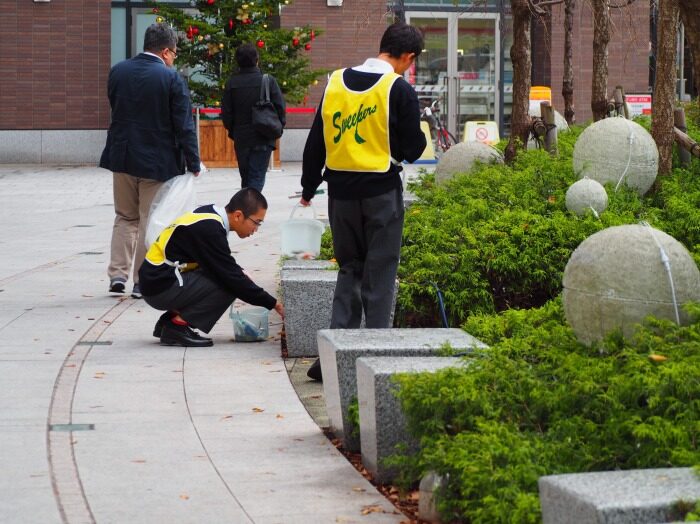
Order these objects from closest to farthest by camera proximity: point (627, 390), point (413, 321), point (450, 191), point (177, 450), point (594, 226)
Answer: point (627, 390), point (177, 450), point (413, 321), point (594, 226), point (450, 191)

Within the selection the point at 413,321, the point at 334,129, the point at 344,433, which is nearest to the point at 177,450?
the point at 344,433

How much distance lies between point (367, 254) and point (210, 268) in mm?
1477

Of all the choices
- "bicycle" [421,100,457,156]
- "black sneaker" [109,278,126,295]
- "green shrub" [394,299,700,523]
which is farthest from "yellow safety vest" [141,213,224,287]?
"bicycle" [421,100,457,156]

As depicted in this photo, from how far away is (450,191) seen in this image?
1235 centimetres

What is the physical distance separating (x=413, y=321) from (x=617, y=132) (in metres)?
3.84

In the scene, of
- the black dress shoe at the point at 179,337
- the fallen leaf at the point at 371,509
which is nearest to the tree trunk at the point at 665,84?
the black dress shoe at the point at 179,337

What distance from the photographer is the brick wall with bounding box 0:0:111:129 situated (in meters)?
27.6

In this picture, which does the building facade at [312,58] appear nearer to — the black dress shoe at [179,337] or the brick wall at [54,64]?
the brick wall at [54,64]

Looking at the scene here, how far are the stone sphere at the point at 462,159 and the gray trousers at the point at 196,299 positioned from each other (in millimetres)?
5763

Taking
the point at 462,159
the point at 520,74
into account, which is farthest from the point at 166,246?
the point at 520,74

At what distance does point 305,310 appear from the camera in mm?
8008

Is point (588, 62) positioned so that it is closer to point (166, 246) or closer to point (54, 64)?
point (54, 64)

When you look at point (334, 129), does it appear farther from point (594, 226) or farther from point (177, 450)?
point (594, 226)

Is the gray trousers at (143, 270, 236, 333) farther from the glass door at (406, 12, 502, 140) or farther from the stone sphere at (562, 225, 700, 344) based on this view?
the glass door at (406, 12, 502, 140)
